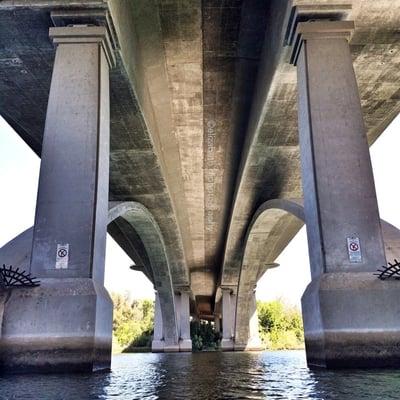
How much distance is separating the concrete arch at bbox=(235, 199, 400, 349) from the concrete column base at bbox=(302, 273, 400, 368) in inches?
389

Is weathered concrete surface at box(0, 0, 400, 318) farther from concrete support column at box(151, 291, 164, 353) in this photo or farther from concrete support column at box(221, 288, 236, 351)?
concrete support column at box(151, 291, 164, 353)

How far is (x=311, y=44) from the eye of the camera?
980 cm

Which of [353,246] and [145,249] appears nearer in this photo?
[353,246]

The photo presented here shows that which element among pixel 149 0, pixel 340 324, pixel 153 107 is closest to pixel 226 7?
pixel 149 0

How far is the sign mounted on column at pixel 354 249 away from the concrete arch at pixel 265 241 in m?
9.16

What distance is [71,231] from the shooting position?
8.52m

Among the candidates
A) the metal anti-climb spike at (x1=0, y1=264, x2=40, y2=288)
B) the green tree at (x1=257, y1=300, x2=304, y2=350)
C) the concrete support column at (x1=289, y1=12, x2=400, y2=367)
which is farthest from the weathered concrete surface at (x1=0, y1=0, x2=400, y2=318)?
the green tree at (x1=257, y1=300, x2=304, y2=350)

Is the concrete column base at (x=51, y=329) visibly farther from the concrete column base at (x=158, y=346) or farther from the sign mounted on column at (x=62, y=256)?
the concrete column base at (x=158, y=346)

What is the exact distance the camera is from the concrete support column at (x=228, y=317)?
43.2 m

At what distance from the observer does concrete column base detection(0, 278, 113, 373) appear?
23.7 ft

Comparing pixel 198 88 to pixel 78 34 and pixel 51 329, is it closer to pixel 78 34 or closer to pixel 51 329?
pixel 78 34

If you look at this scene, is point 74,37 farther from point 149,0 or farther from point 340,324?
point 340,324

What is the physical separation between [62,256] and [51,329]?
1473 millimetres

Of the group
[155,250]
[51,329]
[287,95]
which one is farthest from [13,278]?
[155,250]
